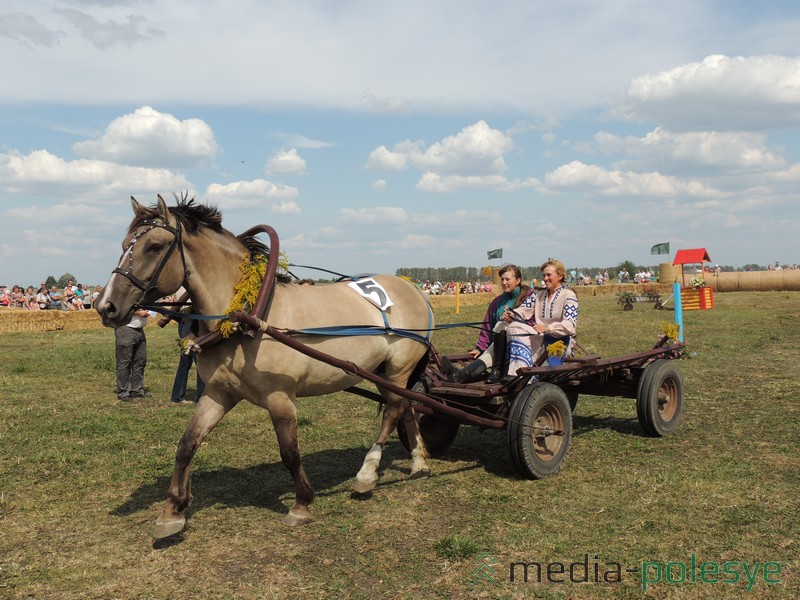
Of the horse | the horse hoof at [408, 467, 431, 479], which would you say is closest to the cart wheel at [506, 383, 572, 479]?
the horse hoof at [408, 467, 431, 479]

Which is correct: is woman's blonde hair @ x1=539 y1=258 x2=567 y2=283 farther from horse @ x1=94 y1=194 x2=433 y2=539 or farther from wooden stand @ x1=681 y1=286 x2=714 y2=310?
wooden stand @ x1=681 y1=286 x2=714 y2=310

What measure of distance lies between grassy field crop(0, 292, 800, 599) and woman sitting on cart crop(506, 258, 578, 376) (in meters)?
1.17

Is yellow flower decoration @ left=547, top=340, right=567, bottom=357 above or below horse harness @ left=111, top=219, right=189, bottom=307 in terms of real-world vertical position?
below

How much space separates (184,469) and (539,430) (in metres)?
3.26

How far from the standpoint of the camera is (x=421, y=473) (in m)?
6.54

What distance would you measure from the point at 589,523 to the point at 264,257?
3.37m

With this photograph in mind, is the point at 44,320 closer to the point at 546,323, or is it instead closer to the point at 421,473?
the point at 421,473

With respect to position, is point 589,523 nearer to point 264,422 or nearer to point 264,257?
point 264,257

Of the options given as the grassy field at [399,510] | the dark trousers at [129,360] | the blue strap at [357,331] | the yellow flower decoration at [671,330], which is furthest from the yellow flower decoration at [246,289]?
the dark trousers at [129,360]

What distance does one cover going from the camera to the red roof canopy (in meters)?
43.2

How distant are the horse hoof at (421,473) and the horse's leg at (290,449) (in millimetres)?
1406

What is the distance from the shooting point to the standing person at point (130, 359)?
419 inches

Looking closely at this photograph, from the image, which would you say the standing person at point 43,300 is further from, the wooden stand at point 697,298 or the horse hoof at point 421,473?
the wooden stand at point 697,298

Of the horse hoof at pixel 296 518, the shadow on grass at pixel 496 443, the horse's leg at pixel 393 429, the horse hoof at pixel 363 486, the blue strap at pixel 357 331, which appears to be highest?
the blue strap at pixel 357 331
